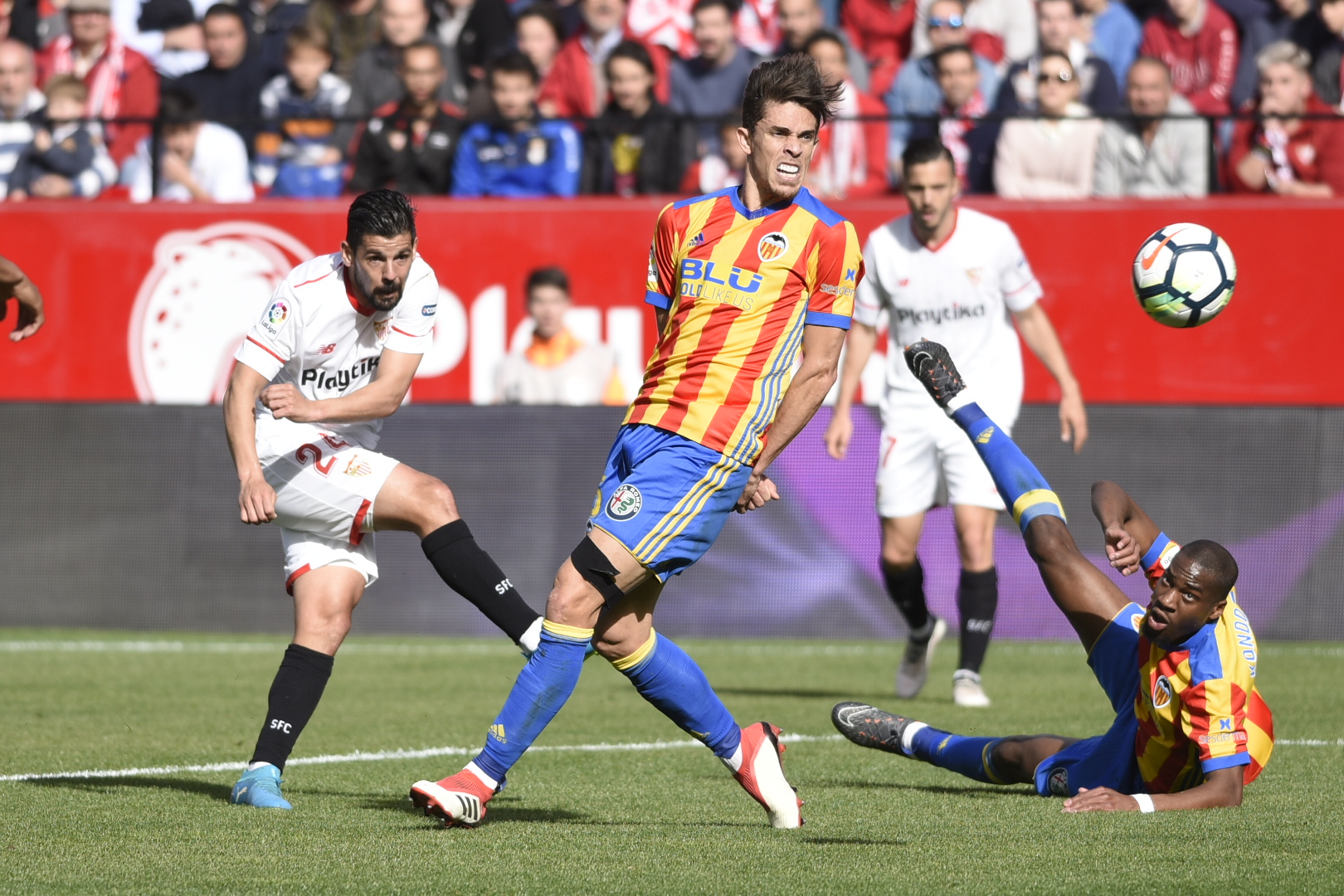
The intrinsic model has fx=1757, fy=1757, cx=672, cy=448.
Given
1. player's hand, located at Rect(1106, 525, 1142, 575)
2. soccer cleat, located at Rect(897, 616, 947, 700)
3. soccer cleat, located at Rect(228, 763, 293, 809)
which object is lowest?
soccer cleat, located at Rect(897, 616, 947, 700)

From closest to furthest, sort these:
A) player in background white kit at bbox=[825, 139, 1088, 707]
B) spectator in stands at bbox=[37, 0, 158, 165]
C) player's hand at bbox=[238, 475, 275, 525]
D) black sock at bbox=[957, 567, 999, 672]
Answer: player's hand at bbox=[238, 475, 275, 525]
black sock at bbox=[957, 567, 999, 672]
player in background white kit at bbox=[825, 139, 1088, 707]
spectator in stands at bbox=[37, 0, 158, 165]

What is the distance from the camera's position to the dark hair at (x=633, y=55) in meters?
13.0

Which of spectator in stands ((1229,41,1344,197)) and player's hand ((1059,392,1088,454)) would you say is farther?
spectator in stands ((1229,41,1344,197))

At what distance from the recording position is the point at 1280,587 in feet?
39.2

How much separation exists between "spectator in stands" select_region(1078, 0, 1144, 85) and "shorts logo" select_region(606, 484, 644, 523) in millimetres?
9721

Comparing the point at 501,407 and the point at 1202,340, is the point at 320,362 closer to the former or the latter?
the point at 501,407

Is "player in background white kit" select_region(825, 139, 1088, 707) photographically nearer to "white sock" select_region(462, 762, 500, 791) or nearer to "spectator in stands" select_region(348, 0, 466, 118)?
"white sock" select_region(462, 762, 500, 791)

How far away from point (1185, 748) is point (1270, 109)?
8.25 metres

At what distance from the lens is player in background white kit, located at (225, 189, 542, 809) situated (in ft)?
19.5

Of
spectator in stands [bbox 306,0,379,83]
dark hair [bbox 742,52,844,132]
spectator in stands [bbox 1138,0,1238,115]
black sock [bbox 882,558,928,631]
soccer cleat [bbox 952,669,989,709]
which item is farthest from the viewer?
spectator in stands [bbox 306,0,379,83]

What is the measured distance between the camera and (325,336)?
6.12m

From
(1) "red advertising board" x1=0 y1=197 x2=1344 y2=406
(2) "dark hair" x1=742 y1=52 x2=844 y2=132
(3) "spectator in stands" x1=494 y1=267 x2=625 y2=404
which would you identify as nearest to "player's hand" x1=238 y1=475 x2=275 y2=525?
(2) "dark hair" x1=742 y1=52 x2=844 y2=132

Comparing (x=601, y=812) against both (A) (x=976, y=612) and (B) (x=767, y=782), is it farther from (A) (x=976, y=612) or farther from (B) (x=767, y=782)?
(A) (x=976, y=612)

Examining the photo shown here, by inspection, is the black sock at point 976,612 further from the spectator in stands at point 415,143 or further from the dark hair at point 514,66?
the spectator in stands at point 415,143
